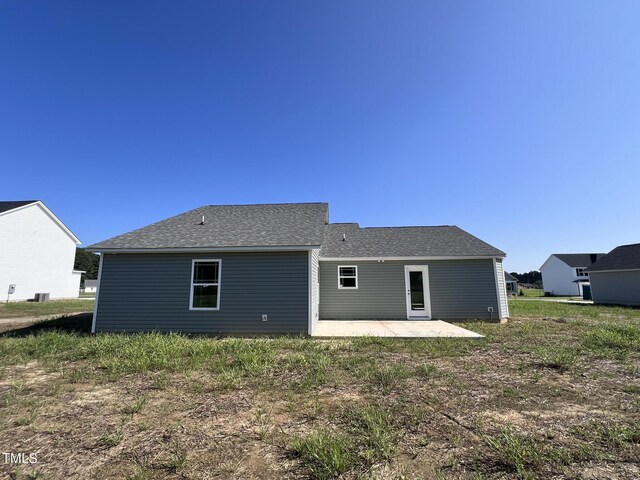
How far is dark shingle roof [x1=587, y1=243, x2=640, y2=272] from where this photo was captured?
67.2ft

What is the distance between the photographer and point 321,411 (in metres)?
3.80

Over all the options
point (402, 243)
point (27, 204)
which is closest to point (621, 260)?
point (402, 243)

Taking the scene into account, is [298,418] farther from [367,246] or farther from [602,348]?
[367,246]

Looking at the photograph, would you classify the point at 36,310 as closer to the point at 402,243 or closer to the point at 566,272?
the point at 402,243

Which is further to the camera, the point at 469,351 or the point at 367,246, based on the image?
the point at 367,246

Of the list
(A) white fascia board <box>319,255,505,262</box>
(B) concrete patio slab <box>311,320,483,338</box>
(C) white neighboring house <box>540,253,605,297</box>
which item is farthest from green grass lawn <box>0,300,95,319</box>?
(C) white neighboring house <box>540,253,605,297</box>

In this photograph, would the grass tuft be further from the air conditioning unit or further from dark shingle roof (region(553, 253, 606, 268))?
dark shingle roof (region(553, 253, 606, 268))

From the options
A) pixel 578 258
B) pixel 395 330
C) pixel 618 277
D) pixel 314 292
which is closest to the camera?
pixel 395 330

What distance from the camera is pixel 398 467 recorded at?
2639mm

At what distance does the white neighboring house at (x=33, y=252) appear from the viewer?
20.9 meters

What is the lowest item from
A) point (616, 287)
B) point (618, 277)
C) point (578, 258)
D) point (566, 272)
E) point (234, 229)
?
point (616, 287)

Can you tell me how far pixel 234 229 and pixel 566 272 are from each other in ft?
A: 149

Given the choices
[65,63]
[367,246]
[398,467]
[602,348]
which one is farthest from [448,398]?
[65,63]

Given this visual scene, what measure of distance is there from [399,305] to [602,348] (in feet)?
20.6
